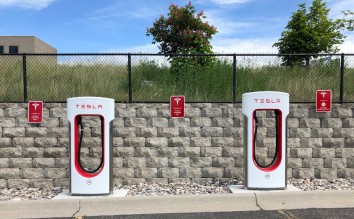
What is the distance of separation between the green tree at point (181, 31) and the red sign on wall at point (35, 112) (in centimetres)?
776

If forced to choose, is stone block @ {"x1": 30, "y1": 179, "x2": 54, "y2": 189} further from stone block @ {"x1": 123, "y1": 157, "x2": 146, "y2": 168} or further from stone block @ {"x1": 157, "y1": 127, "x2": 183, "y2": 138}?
stone block @ {"x1": 157, "y1": 127, "x2": 183, "y2": 138}

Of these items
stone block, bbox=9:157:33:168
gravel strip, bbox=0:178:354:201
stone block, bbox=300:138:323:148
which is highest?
stone block, bbox=300:138:323:148

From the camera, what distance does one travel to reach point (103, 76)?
8.01 meters

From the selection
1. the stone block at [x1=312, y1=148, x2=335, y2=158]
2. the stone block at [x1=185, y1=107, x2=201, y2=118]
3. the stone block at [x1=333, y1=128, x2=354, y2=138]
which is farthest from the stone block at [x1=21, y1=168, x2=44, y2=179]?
the stone block at [x1=333, y1=128, x2=354, y2=138]

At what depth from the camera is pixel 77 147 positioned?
5.86 meters

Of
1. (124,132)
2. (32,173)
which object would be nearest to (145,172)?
(124,132)

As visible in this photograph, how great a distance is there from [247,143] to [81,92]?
13.5ft

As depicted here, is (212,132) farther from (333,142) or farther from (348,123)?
(348,123)

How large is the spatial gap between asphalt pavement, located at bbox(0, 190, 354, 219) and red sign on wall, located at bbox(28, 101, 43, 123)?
2.14m

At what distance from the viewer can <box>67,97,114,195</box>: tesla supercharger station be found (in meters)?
5.72

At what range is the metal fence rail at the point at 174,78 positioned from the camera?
7707 millimetres

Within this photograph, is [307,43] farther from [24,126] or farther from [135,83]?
[24,126]

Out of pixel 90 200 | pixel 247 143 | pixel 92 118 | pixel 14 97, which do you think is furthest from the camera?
pixel 14 97

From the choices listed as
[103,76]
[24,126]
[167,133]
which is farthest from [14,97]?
[167,133]
